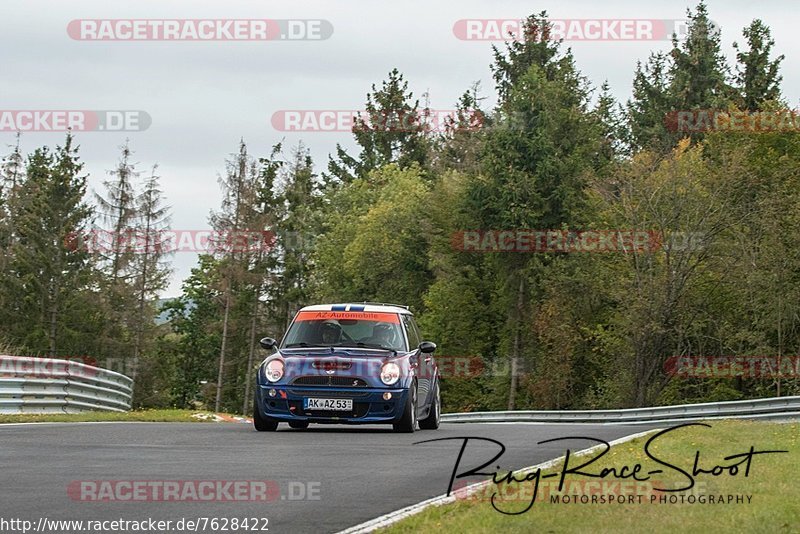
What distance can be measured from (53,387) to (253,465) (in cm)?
1234

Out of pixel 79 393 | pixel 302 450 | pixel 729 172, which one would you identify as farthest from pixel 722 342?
pixel 302 450

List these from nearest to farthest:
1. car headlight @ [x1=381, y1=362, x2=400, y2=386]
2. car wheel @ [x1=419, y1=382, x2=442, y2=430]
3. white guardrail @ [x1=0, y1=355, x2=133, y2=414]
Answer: car headlight @ [x1=381, y1=362, x2=400, y2=386]
car wheel @ [x1=419, y1=382, x2=442, y2=430]
white guardrail @ [x1=0, y1=355, x2=133, y2=414]

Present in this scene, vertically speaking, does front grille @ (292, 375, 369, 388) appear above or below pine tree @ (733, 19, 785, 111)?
below

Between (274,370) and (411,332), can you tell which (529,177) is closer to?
(411,332)

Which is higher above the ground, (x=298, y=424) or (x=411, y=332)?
(x=411, y=332)

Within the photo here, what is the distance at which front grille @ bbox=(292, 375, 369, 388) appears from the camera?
1748cm

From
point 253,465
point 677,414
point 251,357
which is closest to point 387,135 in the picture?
point 251,357

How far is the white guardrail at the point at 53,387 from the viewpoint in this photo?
2199 cm

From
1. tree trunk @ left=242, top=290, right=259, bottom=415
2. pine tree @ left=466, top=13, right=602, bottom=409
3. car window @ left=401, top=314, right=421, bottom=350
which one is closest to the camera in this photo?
car window @ left=401, top=314, right=421, bottom=350

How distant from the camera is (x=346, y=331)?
1864 centimetres

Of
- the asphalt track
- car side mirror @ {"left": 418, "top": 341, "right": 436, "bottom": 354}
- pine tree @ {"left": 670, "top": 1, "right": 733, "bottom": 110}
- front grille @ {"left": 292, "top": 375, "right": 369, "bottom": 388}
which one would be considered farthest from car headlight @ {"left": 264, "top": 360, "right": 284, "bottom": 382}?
pine tree @ {"left": 670, "top": 1, "right": 733, "bottom": 110}

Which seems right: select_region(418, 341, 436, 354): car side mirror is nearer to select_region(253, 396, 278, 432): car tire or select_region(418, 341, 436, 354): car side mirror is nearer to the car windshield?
the car windshield

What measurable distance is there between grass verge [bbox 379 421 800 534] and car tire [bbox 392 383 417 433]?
5.39 meters

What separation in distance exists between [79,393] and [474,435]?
9.62 m
